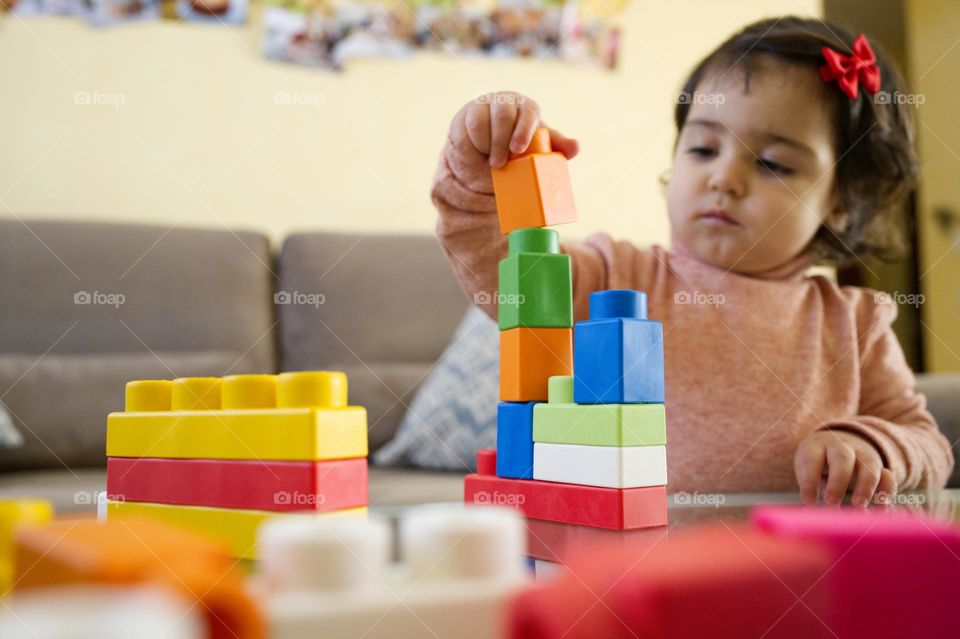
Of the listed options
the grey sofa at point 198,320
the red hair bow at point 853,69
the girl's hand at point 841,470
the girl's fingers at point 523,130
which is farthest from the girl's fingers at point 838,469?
the grey sofa at point 198,320

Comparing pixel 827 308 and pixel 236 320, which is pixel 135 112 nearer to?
pixel 236 320

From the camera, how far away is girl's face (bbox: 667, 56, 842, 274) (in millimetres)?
881

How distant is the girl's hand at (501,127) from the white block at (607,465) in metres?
0.21

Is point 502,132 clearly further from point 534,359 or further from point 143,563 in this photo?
point 143,563

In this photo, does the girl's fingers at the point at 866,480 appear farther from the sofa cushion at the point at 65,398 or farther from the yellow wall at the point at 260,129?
the yellow wall at the point at 260,129

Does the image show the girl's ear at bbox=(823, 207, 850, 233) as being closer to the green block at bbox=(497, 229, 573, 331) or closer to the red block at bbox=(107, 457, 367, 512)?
the green block at bbox=(497, 229, 573, 331)

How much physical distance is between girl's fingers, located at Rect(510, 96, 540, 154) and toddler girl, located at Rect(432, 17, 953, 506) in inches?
6.1

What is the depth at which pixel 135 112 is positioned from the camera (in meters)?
1.63

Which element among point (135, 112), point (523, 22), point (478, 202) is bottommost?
point (478, 202)

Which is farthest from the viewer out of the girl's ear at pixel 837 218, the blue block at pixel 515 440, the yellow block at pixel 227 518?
the girl's ear at pixel 837 218

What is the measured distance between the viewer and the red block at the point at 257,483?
15.2 inches

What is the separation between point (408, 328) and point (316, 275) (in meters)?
0.20

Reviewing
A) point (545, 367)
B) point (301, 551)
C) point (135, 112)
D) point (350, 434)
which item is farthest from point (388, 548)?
point (135, 112)

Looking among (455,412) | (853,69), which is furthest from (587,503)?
(455,412)
